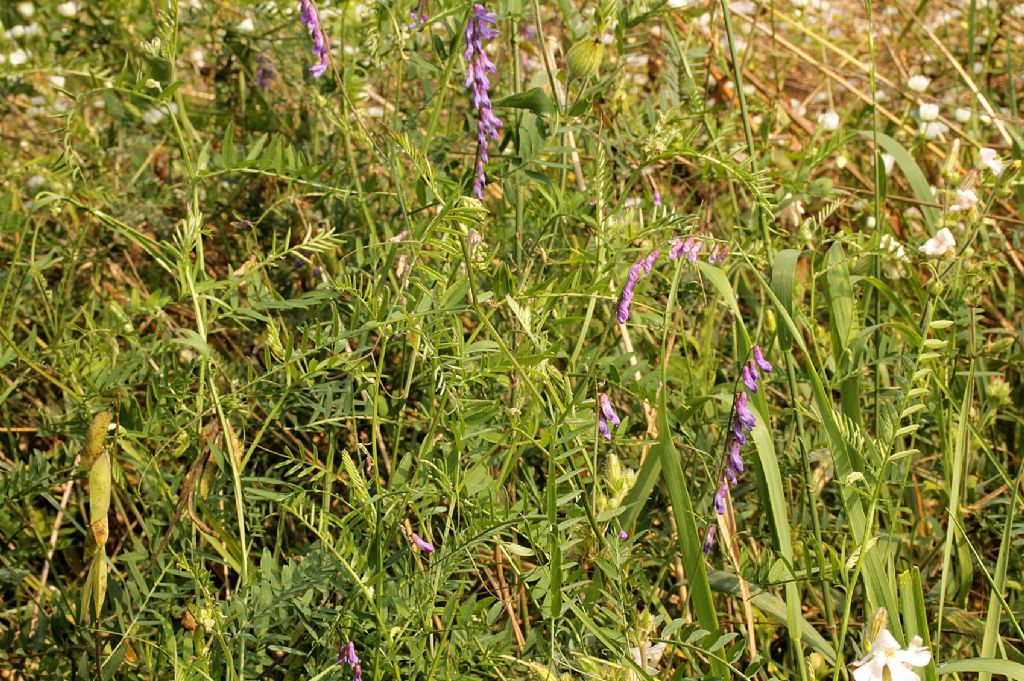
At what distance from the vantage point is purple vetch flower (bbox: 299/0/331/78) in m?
1.43

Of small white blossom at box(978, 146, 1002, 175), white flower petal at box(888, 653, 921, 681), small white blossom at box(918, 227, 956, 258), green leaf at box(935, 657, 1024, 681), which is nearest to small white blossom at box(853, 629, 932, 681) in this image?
white flower petal at box(888, 653, 921, 681)

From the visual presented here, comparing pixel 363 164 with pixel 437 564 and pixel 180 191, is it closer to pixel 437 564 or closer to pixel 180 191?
pixel 180 191

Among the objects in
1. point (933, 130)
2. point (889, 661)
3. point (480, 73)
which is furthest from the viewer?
point (933, 130)

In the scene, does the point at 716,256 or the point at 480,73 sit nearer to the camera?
the point at 480,73

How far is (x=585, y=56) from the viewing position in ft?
4.26

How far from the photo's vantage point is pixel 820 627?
1.63m

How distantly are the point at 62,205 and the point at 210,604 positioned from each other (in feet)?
3.65

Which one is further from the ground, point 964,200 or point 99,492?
point 964,200

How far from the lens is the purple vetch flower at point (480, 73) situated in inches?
52.4

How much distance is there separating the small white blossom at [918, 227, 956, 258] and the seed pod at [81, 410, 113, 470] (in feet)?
3.28

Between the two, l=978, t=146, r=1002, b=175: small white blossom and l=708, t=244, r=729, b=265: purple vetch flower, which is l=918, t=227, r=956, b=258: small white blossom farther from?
l=708, t=244, r=729, b=265: purple vetch flower

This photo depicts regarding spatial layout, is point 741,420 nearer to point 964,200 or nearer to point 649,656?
point 649,656

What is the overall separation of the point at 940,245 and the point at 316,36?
852 mm

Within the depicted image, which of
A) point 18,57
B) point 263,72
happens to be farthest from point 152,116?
point 18,57
